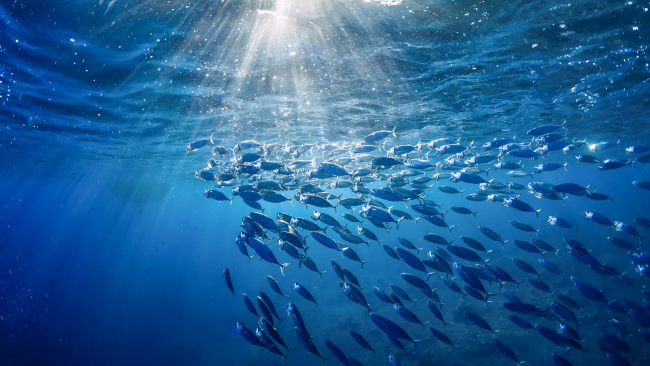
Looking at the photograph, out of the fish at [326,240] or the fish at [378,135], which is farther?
the fish at [378,135]

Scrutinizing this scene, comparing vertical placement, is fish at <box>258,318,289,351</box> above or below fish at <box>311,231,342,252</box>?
below

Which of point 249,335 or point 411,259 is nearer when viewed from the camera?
point 249,335

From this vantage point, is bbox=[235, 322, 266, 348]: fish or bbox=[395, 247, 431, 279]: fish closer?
bbox=[235, 322, 266, 348]: fish

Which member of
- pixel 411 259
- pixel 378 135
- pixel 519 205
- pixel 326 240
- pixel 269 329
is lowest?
pixel 269 329

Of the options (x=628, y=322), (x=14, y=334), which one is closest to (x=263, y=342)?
(x=628, y=322)

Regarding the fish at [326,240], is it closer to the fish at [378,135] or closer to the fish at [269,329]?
A: the fish at [269,329]

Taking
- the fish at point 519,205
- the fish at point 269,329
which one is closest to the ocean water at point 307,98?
the fish at point 519,205

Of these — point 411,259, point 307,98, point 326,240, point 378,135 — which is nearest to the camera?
point 411,259

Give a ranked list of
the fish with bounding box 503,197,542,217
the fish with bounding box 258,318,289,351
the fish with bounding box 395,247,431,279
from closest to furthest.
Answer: the fish with bounding box 258,318,289,351
the fish with bounding box 395,247,431,279
the fish with bounding box 503,197,542,217

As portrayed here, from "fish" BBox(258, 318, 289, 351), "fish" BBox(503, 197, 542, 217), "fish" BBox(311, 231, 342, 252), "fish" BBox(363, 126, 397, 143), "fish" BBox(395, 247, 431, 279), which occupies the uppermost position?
"fish" BBox(363, 126, 397, 143)

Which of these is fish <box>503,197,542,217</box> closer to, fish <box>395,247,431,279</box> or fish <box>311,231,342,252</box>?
fish <box>395,247,431,279</box>

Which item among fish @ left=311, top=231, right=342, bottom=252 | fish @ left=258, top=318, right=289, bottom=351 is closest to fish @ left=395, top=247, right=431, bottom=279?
fish @ left=311, top=231, right=342, bottom=252

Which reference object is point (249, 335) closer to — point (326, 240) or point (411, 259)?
point (326, 240)

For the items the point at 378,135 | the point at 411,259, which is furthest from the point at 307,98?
the point at 411,259
